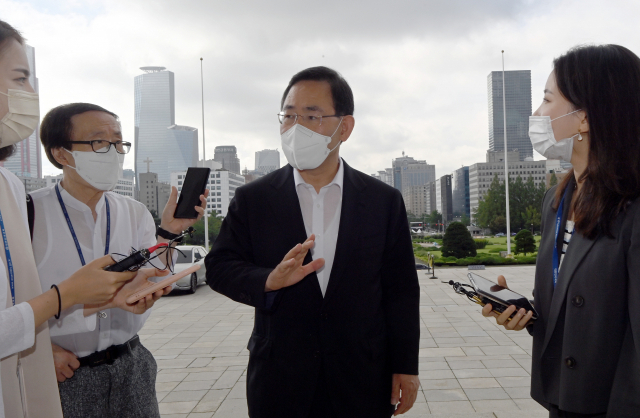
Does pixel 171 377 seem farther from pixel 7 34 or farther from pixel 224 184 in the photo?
pixel 224 184

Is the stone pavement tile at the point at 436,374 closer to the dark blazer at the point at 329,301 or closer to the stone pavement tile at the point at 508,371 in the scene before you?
the stone pavement tile at the point at 508,371

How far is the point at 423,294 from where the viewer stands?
37.0ft

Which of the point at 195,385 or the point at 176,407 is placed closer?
the point at 176,407

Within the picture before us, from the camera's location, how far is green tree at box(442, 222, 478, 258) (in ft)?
67.8

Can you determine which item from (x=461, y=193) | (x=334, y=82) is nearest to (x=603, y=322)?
(x=334, y=82)

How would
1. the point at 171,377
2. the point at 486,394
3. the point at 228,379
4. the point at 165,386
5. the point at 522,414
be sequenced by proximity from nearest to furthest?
the point at 522,414
the point at 486,394
the point at 165,386
the point at 228,379
the point at 171,377

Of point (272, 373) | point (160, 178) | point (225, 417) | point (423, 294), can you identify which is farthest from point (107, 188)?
point (160, 178)

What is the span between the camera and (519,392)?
14.0 feet

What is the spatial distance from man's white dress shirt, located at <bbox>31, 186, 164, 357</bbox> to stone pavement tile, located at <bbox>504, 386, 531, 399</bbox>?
360 cm

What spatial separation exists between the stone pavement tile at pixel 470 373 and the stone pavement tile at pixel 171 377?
3164 millimetres

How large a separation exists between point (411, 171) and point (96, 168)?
9544 centimetres

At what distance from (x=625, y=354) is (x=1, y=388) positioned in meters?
2.04

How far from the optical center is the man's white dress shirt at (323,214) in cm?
205

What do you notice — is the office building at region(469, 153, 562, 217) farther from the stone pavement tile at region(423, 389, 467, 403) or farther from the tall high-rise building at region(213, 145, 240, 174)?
the stone pavement tile at region(423, 389, 467, 403)
